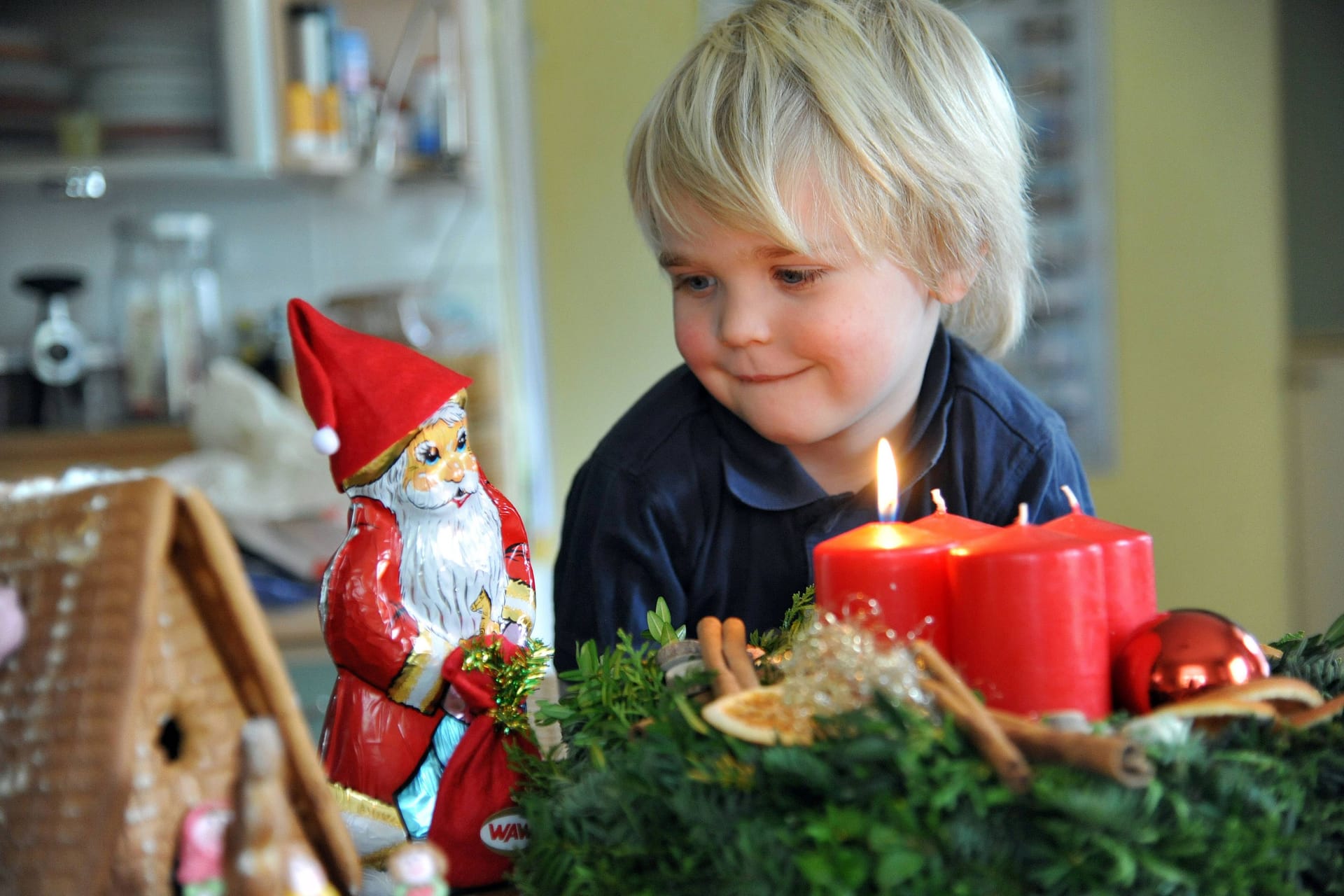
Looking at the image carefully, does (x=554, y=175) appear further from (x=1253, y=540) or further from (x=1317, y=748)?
(x=1317, y=748)

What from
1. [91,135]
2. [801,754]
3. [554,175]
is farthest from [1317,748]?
[554,175]

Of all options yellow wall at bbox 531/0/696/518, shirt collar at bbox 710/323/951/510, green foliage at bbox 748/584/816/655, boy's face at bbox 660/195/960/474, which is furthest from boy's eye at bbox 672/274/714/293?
yellow wall at bbox 531/0/696/518

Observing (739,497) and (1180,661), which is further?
(739,497)

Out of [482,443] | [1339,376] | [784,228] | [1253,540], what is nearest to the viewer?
[784,228]

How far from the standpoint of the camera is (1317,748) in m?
0.40

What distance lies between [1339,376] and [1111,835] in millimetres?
2929

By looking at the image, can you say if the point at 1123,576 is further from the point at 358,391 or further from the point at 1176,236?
the point at 1176,236

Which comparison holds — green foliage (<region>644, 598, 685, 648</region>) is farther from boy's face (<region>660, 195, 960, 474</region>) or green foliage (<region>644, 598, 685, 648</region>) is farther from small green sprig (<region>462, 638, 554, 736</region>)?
boy's face (<region>660, 195, 960, 474</region>)

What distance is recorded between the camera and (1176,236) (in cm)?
299

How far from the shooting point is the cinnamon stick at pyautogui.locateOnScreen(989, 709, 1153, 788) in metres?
0.34

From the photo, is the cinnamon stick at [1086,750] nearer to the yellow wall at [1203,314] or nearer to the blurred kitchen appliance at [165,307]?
the blurred kitchen appliance at [165,307]

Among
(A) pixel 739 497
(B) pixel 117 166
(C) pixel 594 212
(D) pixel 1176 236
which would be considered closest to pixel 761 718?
(A) pixel 739 497

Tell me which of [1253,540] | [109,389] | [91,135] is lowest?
[1253,540]

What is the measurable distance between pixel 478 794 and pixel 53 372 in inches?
84.0
